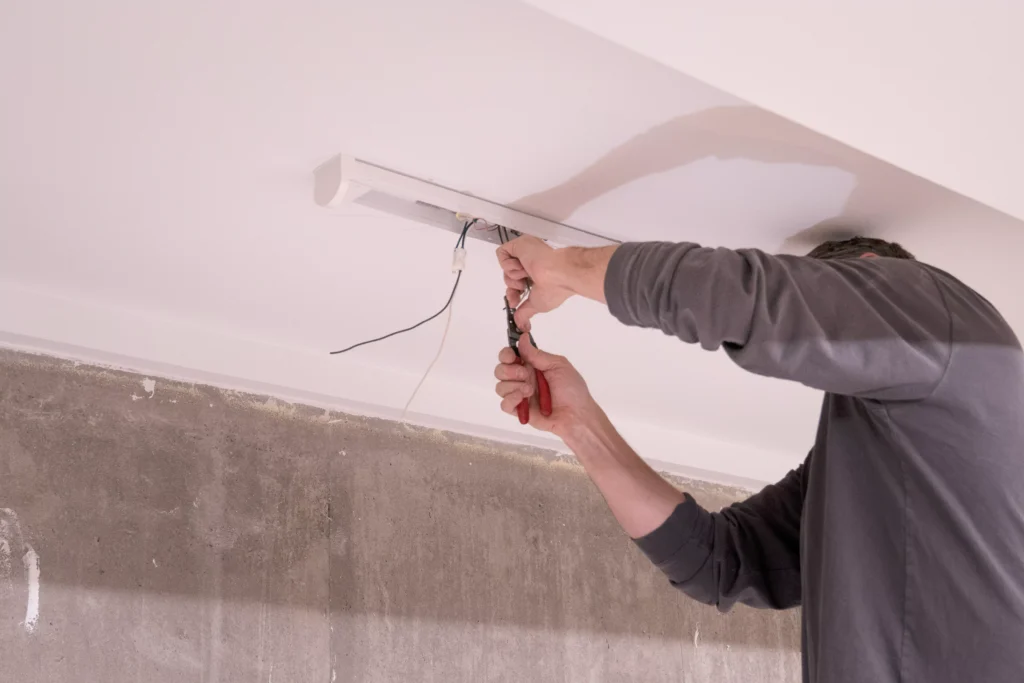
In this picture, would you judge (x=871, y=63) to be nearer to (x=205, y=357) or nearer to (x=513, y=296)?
(x=513, y=296)

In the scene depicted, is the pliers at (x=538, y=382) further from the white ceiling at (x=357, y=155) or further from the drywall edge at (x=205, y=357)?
the drywall edge at (x=205, y=357)

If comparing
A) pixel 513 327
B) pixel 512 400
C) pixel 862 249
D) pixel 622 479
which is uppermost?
pixel 862 249

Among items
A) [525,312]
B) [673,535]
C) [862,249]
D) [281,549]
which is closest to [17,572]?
[281,549]

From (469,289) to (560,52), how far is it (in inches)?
24.2

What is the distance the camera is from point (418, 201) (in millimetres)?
1395

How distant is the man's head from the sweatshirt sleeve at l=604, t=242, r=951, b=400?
35 cm

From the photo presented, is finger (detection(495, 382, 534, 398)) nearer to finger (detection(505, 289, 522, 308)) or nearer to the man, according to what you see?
finger (detection(505, 289, 522, 308))

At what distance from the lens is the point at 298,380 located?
5.99ft

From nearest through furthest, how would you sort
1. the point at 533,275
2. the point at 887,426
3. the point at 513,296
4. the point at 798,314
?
the point at 798,314
the point at 887,426
the point at 533,275
the point at 513,296

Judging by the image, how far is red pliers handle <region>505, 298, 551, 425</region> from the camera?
143 centimetres

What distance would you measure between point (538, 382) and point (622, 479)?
20 cm

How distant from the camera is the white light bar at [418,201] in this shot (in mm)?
1299

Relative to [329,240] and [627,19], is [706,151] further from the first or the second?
[329,240]

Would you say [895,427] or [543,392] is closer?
[895,427]
